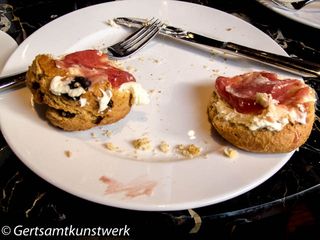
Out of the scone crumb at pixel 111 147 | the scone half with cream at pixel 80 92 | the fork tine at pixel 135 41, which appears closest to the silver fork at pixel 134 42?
the fork tine at pixel 135 41

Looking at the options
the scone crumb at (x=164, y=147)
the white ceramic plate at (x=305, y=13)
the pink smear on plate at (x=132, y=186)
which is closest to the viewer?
the pink smear on plate at (x=132, y=186)

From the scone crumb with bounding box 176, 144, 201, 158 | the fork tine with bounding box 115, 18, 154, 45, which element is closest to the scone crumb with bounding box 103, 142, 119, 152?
the scone crumb with bounding box 176, 144, 201, 158

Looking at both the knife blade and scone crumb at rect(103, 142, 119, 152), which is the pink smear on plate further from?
the knife blade

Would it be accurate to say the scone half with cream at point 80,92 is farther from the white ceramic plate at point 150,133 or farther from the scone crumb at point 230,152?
the scone crumb at point 230,152

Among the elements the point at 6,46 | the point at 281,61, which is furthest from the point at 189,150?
the point at 6,46

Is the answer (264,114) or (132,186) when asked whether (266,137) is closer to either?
(264,114)
